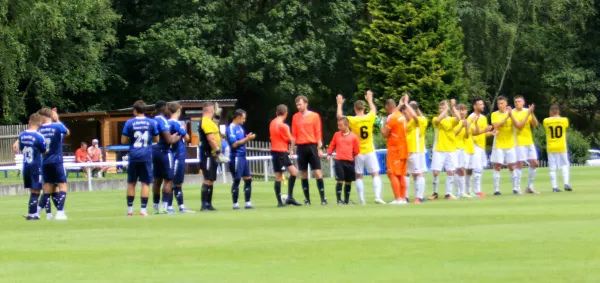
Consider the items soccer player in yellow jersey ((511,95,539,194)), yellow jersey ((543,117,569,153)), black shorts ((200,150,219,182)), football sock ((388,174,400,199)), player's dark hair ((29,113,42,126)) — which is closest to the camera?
player's dark hair ((29,113,42,126))

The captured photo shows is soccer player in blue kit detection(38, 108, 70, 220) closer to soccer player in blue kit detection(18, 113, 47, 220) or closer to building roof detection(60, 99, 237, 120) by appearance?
soccer player in blue kit detection(18, 113, 47, 220)

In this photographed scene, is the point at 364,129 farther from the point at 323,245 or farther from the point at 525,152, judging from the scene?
the point at 323,245

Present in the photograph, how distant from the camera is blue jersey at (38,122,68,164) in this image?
2028cm

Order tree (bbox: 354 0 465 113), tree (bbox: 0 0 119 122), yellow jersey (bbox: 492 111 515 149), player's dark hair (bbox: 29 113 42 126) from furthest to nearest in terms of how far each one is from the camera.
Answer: tree (bbox: 354 0 465 113) < tree (bbox: 0 0 119 122) < yellow jersey (bbox: 492 111 515 149) < player's dark hair (bbox: 29 113 42 126)

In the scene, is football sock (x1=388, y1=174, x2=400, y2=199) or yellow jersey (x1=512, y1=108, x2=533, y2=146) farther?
yellow jersey (x1=512, y1=108, x2=533, y2=146)

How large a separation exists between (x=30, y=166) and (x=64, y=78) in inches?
1585

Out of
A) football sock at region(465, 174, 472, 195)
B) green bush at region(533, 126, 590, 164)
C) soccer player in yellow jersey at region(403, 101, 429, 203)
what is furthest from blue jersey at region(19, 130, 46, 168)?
green bush at region(533, 126, 590, 164)

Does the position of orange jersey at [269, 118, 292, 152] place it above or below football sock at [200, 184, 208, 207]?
above

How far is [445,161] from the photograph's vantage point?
24.5 m

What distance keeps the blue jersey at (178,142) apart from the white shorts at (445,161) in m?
5.60

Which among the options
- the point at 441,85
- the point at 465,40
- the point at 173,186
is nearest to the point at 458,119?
the point at 173,186

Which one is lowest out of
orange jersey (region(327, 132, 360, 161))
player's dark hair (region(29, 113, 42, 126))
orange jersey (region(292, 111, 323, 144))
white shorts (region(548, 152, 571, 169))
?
white shorts (region(548, 152, 571, 169))

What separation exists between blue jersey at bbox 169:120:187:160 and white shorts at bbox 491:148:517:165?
7.41 meters

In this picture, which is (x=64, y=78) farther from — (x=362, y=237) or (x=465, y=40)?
(x=362, y=237)
